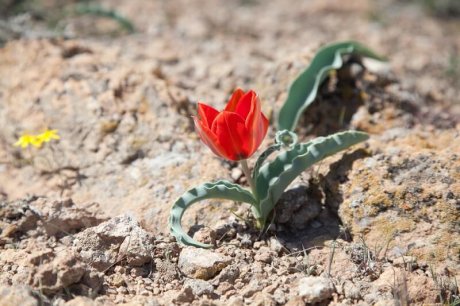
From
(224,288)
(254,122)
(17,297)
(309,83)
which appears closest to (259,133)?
(254,122)

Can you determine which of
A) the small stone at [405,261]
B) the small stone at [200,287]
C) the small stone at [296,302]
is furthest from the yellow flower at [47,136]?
the small stone at [405,261]

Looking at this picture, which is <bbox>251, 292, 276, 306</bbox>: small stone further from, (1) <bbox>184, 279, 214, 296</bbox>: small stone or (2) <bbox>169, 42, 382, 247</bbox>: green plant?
(2) <bbox>169, 42, 382, 247</bbox>: green plant

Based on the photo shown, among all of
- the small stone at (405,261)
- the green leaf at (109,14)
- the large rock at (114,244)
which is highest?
the green leaf at (109,14)

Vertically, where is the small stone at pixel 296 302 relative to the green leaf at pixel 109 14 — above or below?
below

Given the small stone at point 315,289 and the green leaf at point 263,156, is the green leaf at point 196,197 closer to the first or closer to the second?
the green leaf at point 263,156

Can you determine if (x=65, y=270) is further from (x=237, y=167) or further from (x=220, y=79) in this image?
(x=220, y=79)

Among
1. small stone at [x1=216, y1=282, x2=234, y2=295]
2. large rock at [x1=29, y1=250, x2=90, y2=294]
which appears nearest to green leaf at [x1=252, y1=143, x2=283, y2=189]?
small stone at [x1=216, y1=282, x2=234, y2=295]
